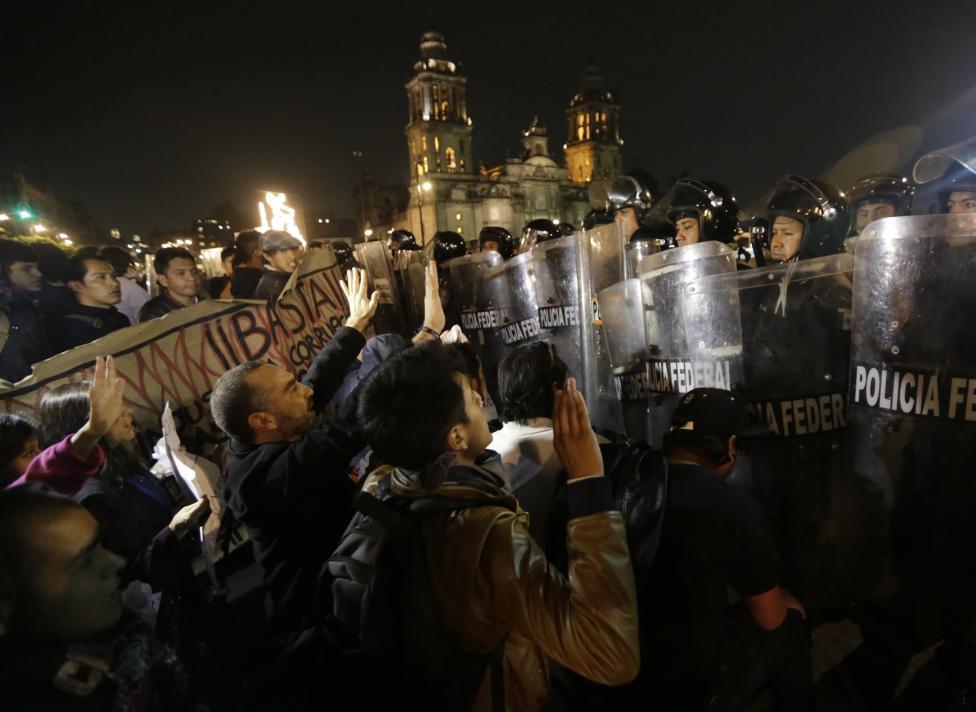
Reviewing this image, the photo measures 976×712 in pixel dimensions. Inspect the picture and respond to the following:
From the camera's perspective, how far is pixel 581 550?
1.35 metres

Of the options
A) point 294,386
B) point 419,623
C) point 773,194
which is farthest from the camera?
point 773,194

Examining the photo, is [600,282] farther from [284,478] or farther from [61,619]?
[61,619]

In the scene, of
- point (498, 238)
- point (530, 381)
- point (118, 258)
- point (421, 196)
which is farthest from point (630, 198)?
point (421, 196)

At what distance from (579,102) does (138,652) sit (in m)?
115

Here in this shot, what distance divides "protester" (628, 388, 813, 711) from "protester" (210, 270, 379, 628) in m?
1.42

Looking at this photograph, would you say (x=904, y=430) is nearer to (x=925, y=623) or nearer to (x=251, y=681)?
(x=925, y=623)

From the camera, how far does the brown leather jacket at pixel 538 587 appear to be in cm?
130

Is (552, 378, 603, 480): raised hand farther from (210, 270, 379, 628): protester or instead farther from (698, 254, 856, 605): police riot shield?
(698, 254, 856, 605): police riot shield

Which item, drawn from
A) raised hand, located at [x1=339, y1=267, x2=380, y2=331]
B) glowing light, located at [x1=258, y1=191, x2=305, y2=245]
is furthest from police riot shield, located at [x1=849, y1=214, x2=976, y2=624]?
glowing light, located at [x1=258, y1=191, x2=305, y2=245]

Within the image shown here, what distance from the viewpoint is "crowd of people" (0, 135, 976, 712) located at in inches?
51.6

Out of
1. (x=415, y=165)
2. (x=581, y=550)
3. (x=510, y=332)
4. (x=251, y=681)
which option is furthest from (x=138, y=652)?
(x=415, y=165)

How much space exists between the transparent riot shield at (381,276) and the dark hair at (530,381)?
14.1 feet

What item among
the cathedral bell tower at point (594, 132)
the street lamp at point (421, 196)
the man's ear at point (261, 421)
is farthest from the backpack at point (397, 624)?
the cathedral bell tower at point (594, 132)

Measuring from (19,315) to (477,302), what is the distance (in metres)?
4.15
